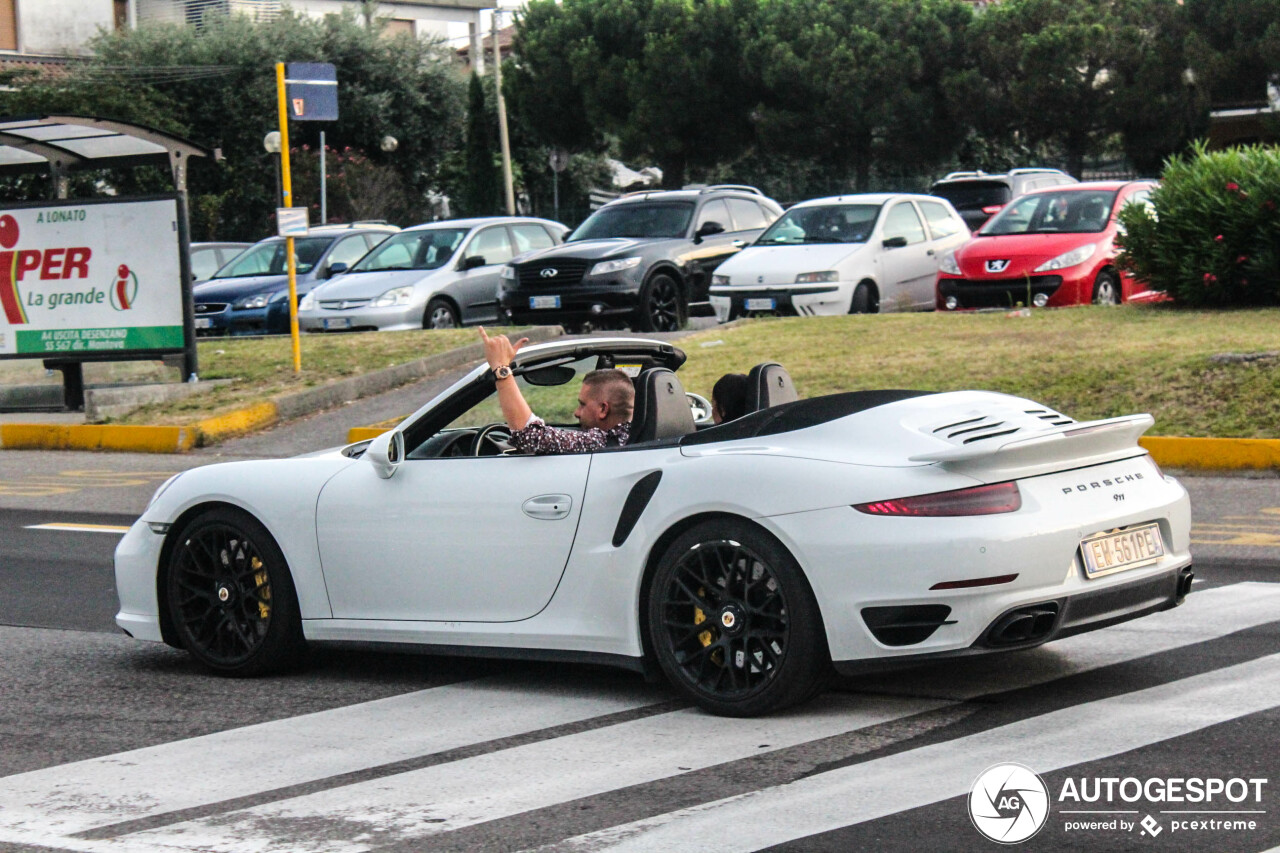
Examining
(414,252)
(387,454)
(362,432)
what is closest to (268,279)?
(414,252)

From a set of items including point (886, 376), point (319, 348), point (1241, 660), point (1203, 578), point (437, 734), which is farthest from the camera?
point (319, 348)

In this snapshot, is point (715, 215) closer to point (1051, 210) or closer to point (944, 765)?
point (1051, 210)

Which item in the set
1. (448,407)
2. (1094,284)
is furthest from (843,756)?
(1094,284)

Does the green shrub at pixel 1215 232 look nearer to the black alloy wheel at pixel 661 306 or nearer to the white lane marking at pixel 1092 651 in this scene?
the black alloy wheel at pixel 661 306

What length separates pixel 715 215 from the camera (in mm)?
21031

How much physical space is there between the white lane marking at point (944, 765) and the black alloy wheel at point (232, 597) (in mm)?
2495

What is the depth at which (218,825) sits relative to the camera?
4691 millimetres

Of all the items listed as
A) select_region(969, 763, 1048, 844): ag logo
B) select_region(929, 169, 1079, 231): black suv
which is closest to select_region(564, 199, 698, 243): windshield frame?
select_region(929, 169, 1079, 231): black suv

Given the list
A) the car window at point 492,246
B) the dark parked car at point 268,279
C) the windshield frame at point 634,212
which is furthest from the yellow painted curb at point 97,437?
the dark parked car at point 268,279

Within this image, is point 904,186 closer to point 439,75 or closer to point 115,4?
point 439,75

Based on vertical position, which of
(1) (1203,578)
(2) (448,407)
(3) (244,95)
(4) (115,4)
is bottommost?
(1) (1203,578)

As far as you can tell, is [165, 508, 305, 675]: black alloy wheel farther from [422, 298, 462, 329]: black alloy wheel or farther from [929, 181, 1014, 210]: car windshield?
[929, 181, 1014, 210]: car windshield

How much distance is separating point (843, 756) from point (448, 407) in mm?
2232

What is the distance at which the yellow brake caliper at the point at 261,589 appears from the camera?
6.66 metres
